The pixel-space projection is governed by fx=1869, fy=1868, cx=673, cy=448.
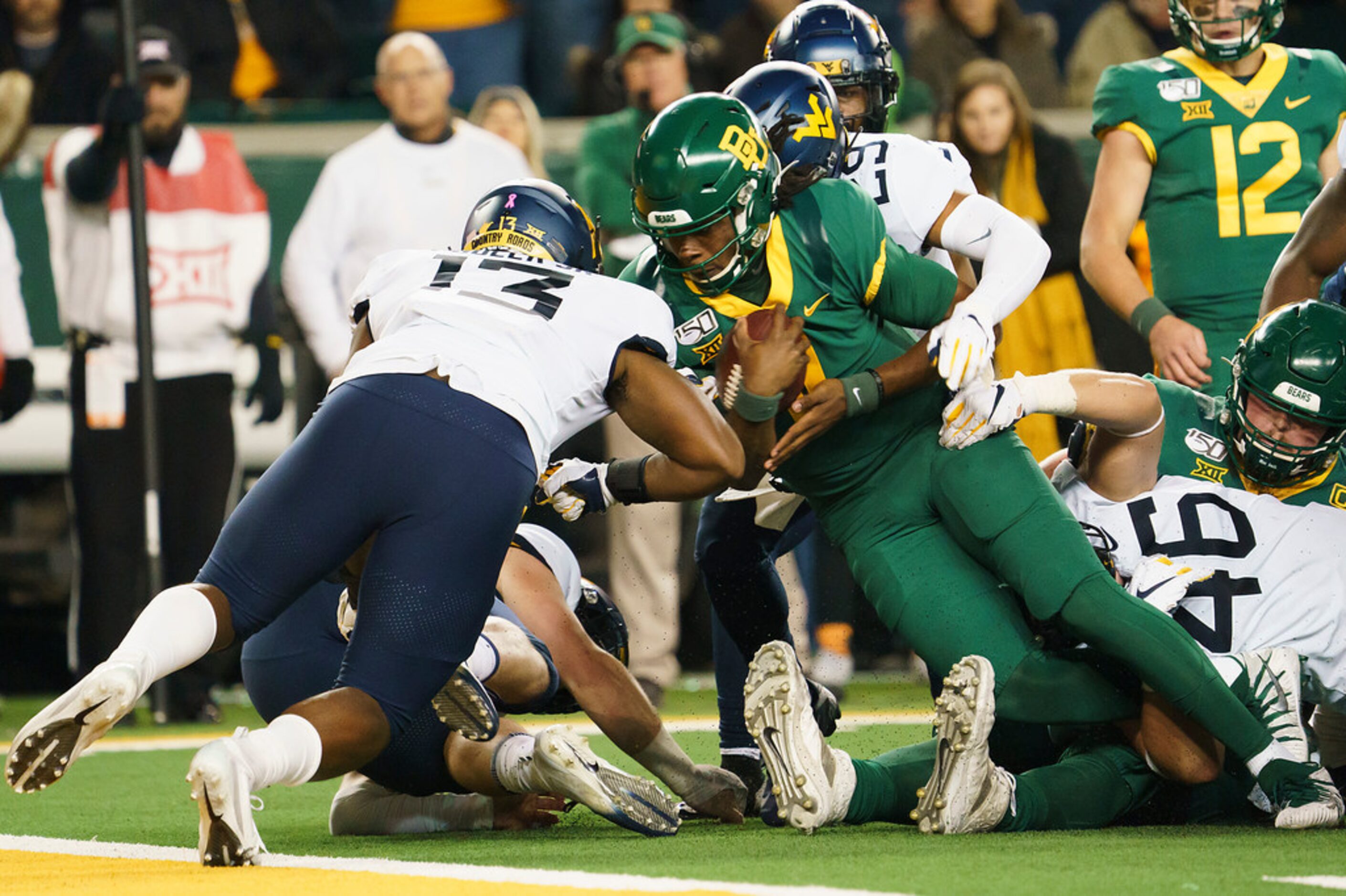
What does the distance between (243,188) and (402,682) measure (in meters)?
4.16

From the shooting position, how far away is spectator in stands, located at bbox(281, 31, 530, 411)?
6.87 metres

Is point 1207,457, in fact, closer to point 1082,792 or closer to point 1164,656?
point 1164,656

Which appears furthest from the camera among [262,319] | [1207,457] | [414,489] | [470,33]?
[470,33]

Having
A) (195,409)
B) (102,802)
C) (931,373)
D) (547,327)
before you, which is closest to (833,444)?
(931,373)

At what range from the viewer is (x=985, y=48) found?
807 centimetres

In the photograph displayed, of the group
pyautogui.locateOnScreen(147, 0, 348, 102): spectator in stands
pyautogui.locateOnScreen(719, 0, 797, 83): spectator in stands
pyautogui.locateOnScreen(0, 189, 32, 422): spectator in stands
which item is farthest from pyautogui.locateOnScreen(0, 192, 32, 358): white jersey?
pyautogui.locateOnScreen(719, 0, 797, 83): spectator in stands

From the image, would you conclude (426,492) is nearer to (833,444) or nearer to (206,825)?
(206,825)

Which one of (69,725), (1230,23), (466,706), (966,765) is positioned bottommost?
(966,765)

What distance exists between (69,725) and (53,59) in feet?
18.5

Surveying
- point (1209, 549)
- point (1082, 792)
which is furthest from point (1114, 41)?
point (1082, 792)

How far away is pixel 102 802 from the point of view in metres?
4.45

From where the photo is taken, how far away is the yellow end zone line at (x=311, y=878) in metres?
2.76

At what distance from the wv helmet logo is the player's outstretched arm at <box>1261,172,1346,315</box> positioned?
3.86 ft

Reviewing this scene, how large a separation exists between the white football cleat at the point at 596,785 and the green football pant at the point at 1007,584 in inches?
24.9
